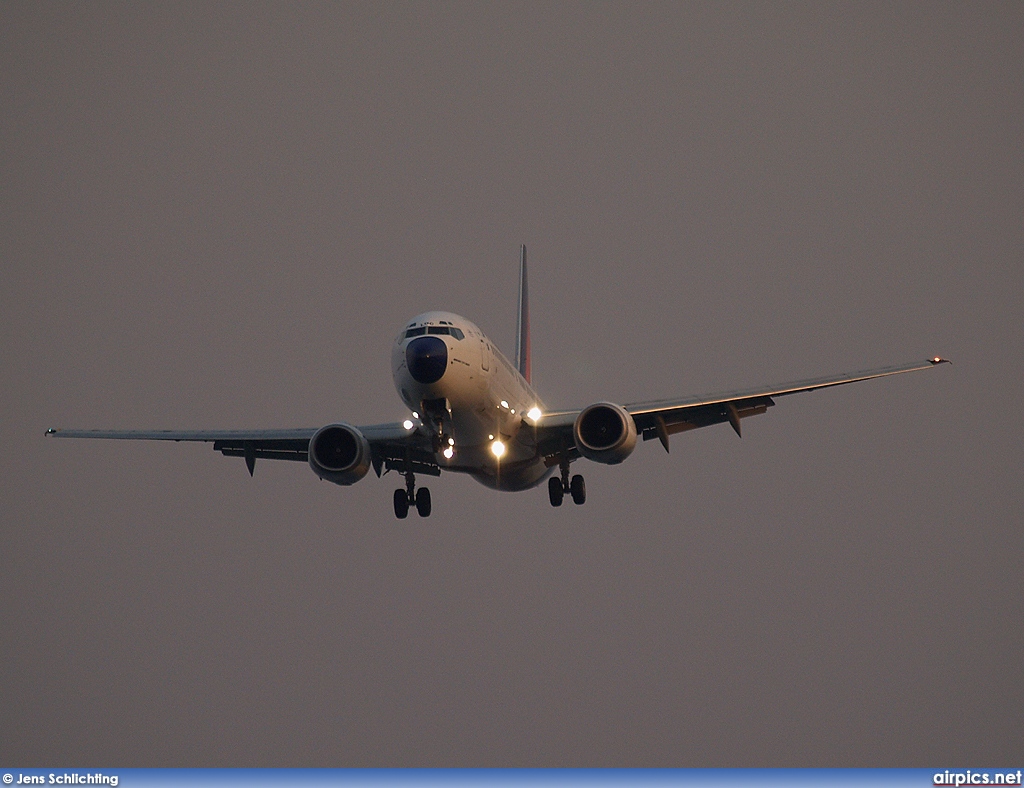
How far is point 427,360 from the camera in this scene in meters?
29.9

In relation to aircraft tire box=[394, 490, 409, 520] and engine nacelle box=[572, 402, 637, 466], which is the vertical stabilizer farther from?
engine nacelle box=[572, 402, 637, 466]

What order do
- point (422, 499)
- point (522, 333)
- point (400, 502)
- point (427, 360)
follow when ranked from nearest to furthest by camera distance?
point (427, 360)
point (400, 502)
point (422, 499)
point (522, 333)

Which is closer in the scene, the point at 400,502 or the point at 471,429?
the point at 471,429

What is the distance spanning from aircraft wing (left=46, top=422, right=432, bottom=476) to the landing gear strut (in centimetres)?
72

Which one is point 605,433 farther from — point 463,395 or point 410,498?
point 410,498

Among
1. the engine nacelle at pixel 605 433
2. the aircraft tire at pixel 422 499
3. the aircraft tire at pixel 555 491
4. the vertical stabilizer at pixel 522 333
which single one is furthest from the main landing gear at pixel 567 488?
the vertical stabilizer at pixel 522 333

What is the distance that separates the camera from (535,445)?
3616cm

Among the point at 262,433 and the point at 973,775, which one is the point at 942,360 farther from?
the point at 262,433

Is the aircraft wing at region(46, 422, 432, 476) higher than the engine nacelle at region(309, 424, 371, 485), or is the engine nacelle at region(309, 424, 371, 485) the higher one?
the aircraft wing at region(46, 422, 432, 476)

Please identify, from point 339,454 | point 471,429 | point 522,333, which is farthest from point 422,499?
point 522,333

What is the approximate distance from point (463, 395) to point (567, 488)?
9.37 meters

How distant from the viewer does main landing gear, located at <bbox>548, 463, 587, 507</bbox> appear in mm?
39188

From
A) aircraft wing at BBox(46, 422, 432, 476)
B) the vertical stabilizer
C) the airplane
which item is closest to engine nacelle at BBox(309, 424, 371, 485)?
the airplane

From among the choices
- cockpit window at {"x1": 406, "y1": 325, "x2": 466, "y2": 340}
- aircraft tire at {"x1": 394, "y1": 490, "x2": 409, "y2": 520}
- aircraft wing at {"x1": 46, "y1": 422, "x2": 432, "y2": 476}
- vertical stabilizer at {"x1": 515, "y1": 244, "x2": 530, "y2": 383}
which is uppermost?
vertical stabilizer at {"x1": 515, "y1": 244, "x2": 530, "y2": 383}
